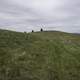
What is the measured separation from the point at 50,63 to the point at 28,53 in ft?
7.83

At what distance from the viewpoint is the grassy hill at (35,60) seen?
539 inches

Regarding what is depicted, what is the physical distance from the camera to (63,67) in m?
15.2

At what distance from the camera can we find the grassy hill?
1370 cm

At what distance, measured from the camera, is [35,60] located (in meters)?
15.4

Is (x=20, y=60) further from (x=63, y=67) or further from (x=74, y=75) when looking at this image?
(x=74, y=75)

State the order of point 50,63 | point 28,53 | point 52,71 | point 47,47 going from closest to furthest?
point 52,71, point 50,63, point 28,53, point 47,47

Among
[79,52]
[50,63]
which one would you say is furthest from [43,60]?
[79,52]

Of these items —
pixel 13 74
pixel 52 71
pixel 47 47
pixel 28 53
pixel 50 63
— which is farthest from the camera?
pixel 47 47

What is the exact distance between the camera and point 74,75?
1452 cm

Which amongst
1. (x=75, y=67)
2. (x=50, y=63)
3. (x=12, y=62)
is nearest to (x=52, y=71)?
(x=50, y=63)

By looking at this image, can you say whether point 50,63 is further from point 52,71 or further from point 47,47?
point 47,47

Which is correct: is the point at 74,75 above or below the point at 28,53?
below

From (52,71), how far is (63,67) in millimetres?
1322

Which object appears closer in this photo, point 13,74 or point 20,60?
point 13,74
